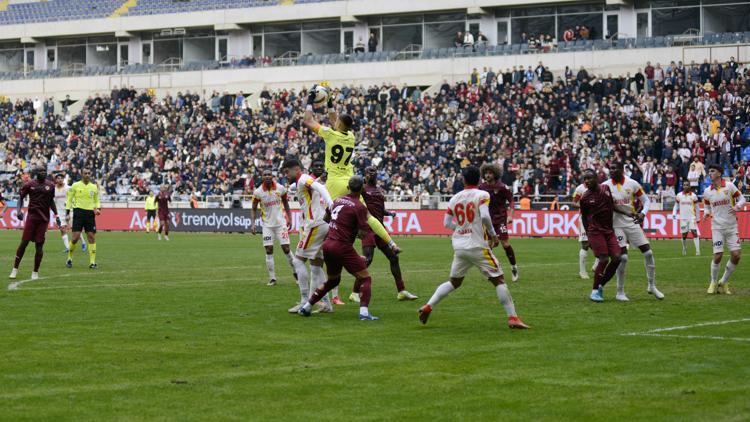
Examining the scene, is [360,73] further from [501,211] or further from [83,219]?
[501,211]

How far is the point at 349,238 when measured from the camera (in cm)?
1589

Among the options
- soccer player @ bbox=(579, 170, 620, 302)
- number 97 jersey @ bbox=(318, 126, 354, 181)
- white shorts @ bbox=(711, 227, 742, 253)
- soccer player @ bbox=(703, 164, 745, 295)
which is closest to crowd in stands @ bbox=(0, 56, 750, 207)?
soccer player @ bbox=(703, 164, 745, 295)

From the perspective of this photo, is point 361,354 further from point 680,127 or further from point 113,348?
point 680,127

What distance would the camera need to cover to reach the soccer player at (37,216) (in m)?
23.4

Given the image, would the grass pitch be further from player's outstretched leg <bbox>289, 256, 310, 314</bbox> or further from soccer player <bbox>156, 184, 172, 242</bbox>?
soccer player <bbox>156, 184, 172, 242</bbox>

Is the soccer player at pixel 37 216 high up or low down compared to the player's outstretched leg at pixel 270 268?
up

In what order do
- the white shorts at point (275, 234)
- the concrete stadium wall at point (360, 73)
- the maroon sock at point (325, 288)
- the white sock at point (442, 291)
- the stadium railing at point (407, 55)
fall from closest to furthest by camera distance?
the white sock at point (442, 291), the maroon sock at point (325, 288), the white shorts at point (275, 234), the stadium railing at point (407, 55), the concrete stadium wall at point (360, 73)

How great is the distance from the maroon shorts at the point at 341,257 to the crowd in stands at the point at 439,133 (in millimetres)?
29305

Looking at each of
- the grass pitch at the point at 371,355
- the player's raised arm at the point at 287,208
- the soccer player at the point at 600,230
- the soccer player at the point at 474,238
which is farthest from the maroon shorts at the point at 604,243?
the player's raised arm at the point at 287,208

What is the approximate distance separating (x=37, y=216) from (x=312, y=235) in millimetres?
9024

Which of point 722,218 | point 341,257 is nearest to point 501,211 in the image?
point 722,218

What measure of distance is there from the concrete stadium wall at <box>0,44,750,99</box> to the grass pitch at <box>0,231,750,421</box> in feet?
119

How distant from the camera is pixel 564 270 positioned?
→ 85.7 ft

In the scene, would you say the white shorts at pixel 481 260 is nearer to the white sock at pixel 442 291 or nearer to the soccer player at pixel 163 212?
the white sock at pixel 442 291
